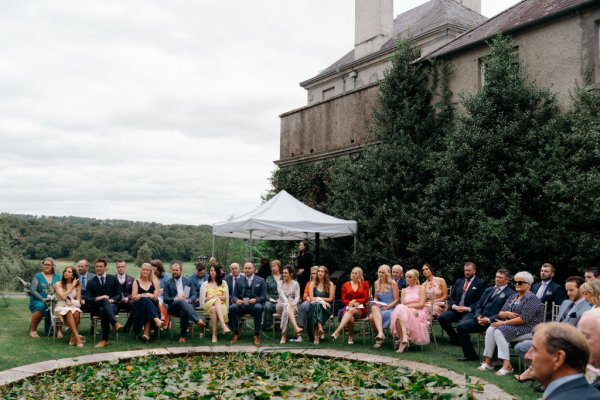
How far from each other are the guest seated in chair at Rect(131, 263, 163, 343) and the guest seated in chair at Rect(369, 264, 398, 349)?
12.2 feet

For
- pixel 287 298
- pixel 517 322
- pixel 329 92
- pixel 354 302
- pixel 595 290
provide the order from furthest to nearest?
1. pixel 329 92
2. pixel 287 298
3. pixel 354 302
4. pixel 517 322
5. pixel 595 290

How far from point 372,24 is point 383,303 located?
18.2 meters

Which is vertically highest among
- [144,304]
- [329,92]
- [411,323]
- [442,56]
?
[329,92]

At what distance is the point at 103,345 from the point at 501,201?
28.0 ft

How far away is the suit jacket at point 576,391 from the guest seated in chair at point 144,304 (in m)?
7.88

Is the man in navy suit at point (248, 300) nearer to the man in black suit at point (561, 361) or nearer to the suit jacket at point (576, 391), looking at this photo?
the man in black suit at point (561, 361)

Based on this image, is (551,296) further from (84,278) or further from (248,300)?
(84,278)

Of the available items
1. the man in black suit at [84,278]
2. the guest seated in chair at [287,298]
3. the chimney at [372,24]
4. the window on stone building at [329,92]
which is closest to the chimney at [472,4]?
the chimney at [372,24]

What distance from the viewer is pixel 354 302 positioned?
9.84 m

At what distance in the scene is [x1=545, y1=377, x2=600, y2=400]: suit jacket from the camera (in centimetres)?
246

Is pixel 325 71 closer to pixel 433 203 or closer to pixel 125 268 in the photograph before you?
pixel 433 203

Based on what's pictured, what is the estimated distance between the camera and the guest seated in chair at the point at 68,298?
9.30 m

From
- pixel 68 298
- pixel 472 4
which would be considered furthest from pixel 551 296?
pixel 472 4

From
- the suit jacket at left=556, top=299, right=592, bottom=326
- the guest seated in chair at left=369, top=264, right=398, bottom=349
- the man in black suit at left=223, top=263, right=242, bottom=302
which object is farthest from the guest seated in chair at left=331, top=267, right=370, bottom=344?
the suit jacket at left=556, top=299, right=592, bottom=326
